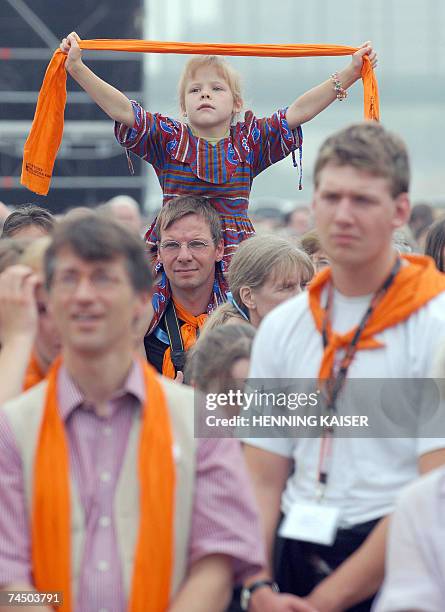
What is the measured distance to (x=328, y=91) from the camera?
599 cm

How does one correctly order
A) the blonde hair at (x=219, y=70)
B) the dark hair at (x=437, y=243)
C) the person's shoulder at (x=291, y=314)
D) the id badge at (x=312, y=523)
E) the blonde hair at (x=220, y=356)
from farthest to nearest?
the blonde hair at (x=219, y=70), the dark hair at (x=437, y=243), the blonde hair at (x=220, y=356), the person's shoulder at (x=291, y=314), the id badge at (x=312, y=523)

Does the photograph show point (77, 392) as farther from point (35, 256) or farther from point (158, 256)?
point (158, 256)

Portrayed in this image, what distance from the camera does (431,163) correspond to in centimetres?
2291

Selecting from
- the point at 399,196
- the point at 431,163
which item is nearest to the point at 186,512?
the point at 399,196

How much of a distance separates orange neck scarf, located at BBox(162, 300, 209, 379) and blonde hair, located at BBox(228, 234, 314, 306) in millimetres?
489

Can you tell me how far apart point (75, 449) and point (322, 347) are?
0.81 metres

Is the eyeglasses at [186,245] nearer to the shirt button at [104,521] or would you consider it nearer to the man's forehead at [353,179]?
the man's forehead at [353,179]

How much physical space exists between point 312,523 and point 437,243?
2456mm

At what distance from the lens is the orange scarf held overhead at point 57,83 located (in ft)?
20.4

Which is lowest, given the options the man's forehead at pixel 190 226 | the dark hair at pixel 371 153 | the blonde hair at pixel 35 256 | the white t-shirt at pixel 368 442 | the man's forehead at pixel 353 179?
the white t-shirt at pixel 368 442

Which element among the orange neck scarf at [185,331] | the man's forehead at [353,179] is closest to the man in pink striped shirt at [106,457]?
the man's forehead at [353,179]

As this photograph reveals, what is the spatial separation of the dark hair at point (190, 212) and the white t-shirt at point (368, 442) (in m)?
2.23

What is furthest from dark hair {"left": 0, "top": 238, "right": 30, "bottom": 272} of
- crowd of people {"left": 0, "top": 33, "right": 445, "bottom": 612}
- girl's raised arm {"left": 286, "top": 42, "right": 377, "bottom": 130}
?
girl's raised arm {"left": 286, "top": 42, "right": 377, "bottom": 130}

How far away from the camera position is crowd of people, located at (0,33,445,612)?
3297 millimetres
